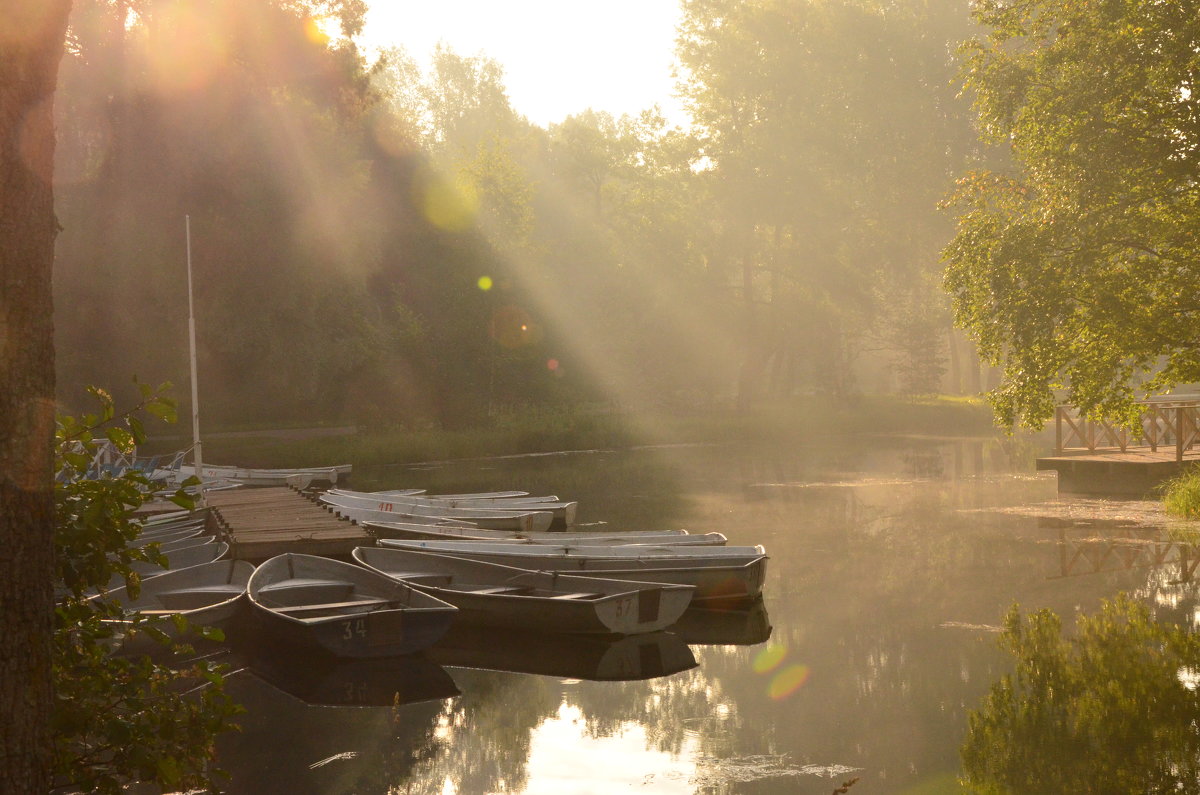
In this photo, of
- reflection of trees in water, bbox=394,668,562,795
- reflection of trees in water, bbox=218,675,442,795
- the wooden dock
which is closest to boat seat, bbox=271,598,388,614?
reflection of trees in water, bbox=218,675,442,795

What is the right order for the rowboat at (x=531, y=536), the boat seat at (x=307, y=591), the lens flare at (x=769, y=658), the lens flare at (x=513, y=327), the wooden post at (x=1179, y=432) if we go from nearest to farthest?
the lens flare at (x=769, y=658) → the boat seat at (x=307, y=591) → the rowboat at (x=531, y=536) → the wooden post at (x=1179, y=432) → the lens flare at (x=513, y=327)

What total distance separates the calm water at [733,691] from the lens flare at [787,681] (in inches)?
1.2

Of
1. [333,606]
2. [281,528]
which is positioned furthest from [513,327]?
[333,606]

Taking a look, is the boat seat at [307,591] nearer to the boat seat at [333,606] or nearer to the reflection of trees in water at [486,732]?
the boat seat at [333,606]

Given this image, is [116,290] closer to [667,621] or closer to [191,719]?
[667,621]

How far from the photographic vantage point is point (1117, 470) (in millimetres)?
25891

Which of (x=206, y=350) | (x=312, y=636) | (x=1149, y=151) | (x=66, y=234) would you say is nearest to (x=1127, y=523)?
(x=1149, y=151)

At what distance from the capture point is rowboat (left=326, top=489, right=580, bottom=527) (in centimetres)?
2288

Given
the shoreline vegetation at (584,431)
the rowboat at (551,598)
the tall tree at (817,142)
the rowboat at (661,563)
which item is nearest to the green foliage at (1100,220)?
the rowboat at (661,563)

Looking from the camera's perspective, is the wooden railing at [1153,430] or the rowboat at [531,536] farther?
the wooden railing at [1153,430]

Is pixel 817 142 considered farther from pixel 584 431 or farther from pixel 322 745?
pixel 322 745

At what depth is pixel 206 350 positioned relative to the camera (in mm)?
37281

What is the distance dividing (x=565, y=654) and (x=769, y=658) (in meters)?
2.37

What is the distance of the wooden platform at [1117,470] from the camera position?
81.7 ft
